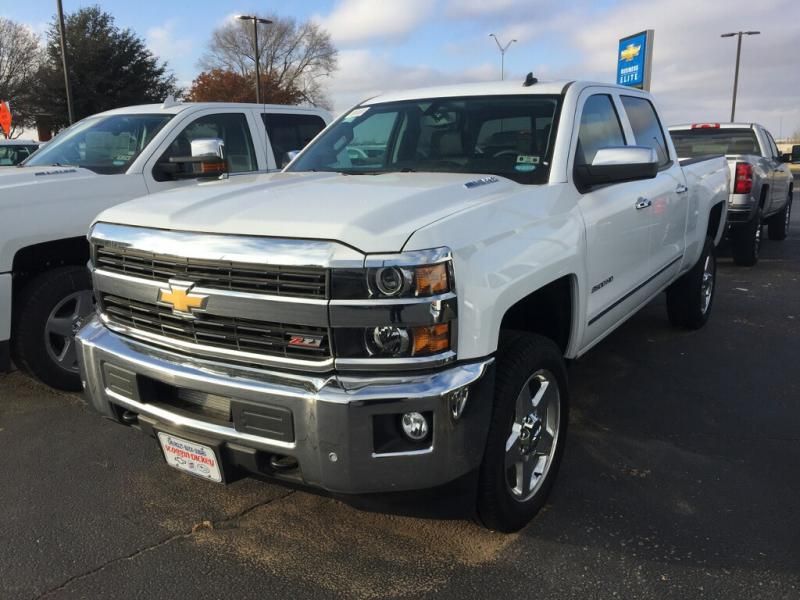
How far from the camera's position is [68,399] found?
180 inches

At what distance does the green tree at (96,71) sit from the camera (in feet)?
120

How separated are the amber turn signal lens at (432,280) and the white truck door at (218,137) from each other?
11.4ft

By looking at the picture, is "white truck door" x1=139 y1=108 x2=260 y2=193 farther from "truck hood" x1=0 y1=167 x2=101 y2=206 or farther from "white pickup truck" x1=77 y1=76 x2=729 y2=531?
"white pickup truck" x1=77 y1=76 x2=729 y2=531

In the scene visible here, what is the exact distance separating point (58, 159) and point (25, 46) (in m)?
44.7

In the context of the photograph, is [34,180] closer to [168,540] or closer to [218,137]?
[218,137]

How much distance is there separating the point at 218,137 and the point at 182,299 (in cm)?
362

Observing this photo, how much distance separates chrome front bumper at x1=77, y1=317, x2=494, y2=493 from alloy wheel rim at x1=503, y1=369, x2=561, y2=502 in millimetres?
400

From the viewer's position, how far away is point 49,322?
4.38 m

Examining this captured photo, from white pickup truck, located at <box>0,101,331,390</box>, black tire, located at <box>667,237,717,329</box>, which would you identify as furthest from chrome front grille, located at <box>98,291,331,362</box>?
black tire, located at <box>667,237,717,329</box>

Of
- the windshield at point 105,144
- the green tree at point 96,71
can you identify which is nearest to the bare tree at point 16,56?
the green tree at point 96,71

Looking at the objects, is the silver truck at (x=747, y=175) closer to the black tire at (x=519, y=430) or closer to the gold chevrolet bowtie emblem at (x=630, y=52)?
the gold chevrolet bowtie emblem at (x=630, y=52)

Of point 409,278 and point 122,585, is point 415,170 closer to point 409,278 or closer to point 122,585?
point 409,278

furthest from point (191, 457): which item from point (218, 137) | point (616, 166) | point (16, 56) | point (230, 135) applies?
point (16, 56)

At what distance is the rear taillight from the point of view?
8.51 meters
